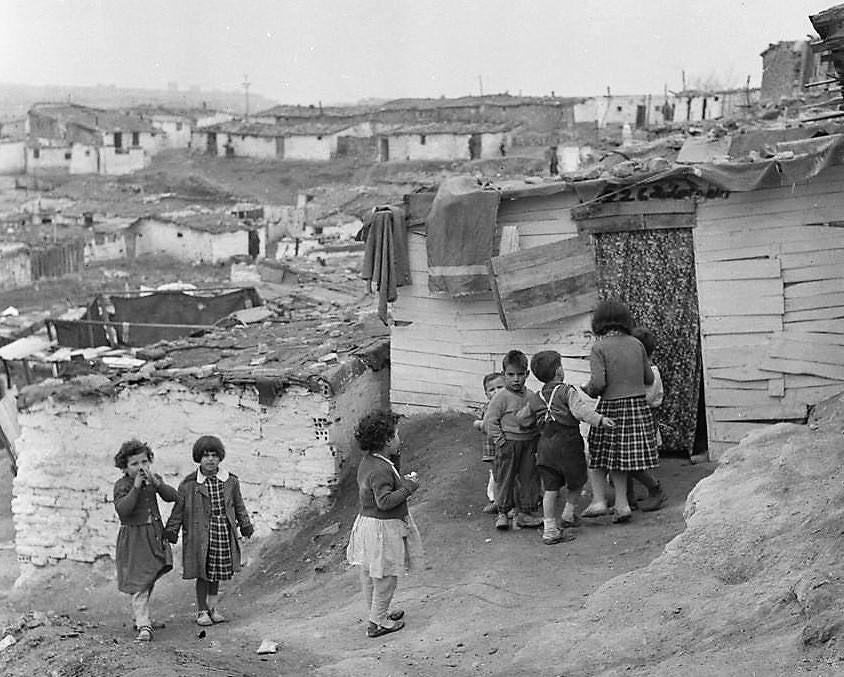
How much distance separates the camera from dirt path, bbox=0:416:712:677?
5.30 metres

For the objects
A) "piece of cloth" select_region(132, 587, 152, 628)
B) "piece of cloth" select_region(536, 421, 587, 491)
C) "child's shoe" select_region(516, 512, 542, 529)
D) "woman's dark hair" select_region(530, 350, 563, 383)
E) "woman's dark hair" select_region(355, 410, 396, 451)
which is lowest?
"piece of cloth" select_region(132, 587, 152, 628)

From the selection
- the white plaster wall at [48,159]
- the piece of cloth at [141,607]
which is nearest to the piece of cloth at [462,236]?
the piece of cloth at [141,607]

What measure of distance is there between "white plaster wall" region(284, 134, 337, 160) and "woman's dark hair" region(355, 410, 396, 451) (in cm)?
4899

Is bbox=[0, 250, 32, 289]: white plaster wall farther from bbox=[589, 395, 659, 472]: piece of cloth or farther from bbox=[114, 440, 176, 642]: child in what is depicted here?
bbox=[589, 395, 659, 472]: piece of cloth

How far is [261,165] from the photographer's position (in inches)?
2119

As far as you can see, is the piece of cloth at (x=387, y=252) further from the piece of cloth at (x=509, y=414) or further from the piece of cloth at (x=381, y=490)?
the piece of cloth at (x=381, y=490)

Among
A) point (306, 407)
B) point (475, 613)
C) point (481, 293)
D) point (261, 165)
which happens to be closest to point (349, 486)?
point (306, 407)

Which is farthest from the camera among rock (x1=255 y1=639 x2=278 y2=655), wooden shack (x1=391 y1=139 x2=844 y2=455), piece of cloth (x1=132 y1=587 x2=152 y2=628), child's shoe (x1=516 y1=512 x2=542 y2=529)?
wooden shack (x1=391 y1=139 x2=844 y2=455)

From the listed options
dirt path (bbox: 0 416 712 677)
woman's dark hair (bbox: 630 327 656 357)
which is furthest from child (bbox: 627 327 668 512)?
dirt path (bbox: 0 416 712 677)

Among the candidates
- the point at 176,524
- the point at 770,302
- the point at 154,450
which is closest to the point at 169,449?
the point at 154,450

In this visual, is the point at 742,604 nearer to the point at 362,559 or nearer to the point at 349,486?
the point at 362,559

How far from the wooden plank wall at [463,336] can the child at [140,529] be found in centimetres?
326

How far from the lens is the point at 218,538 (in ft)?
21.0

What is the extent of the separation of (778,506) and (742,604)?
932mm
